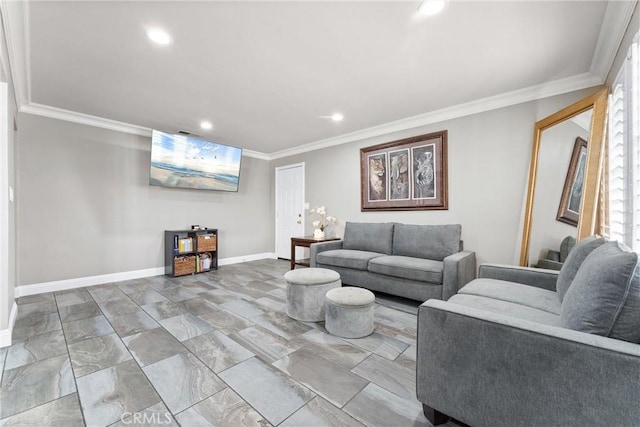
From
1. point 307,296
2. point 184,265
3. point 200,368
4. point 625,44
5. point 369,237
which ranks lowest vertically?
point 200,368

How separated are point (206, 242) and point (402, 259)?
129 inches

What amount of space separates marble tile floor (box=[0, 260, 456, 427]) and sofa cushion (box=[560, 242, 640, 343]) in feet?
2.91

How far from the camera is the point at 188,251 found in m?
4.34

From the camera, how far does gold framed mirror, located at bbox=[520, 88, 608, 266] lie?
2.19 m

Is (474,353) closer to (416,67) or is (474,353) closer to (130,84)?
(416,67)

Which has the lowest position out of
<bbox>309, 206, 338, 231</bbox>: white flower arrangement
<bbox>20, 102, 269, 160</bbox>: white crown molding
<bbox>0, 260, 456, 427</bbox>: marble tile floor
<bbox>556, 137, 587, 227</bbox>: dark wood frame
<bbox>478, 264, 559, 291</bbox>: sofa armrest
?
<bbox>0, 260, 456, 427</bbox>: marble tile floor

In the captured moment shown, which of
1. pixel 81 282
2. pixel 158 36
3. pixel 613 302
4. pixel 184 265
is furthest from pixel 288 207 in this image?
pixel 613 302

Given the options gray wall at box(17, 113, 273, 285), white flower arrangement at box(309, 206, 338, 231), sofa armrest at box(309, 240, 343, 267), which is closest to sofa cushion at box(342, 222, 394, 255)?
sofa armrest at box(309, 240, 343, 267)

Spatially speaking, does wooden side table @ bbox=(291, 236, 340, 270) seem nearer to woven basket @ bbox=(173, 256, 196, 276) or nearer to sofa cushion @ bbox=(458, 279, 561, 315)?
woven basket @ bbox=(173, 256, 196, 276)

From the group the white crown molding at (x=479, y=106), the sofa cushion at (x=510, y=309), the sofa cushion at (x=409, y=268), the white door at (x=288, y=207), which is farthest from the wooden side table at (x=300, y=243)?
the sofa cushion at (x=510, y=309)

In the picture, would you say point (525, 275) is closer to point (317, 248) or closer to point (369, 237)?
point (369, 237)

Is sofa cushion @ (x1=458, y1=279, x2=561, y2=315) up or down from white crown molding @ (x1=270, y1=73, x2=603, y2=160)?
down

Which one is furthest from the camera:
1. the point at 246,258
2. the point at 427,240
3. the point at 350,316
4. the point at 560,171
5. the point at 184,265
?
the point at 246,258

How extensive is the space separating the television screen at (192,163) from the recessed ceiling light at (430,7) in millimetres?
3662
